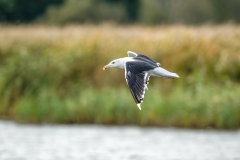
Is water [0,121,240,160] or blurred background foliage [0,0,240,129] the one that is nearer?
water [0,121,240,160]

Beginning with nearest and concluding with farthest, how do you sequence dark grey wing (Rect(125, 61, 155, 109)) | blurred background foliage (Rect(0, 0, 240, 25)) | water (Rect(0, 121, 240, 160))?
1. dark grey wing (Rect(125, 61, 155, 109))
2. water (Rect(0, 121, 240, 160))
3. blurred background foliage (Rect(0, 0, 240, 25))

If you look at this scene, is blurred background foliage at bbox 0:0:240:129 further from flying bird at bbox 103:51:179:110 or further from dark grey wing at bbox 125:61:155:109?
dark grey wing at bbox 125:61:155:109

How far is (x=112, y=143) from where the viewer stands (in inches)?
568

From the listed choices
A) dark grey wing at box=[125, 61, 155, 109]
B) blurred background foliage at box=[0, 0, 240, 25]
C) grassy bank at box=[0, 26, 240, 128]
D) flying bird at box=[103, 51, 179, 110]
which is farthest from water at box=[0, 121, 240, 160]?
blurred background foliage at box=[0, 0, 240, 25]

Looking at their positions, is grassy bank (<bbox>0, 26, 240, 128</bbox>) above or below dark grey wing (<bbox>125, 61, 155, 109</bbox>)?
below

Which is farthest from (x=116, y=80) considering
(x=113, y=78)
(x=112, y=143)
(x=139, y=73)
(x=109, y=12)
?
(x=109, y=12)

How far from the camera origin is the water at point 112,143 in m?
13.3

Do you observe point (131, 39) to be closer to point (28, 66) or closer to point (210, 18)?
point (28, 66)

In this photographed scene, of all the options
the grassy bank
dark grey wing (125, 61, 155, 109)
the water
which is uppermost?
dark grey wing (125, 61, 155, 109)

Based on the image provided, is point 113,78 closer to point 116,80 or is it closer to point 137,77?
point 116,80

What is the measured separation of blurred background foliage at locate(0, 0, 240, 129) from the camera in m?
14.9

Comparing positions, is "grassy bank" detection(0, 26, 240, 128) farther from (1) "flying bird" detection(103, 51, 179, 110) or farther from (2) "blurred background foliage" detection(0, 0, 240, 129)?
(1) "flying bird" detection(103, 51, 179, 110)

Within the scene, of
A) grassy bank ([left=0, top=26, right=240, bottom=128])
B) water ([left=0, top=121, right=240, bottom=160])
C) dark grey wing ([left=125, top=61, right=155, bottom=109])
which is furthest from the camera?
grassy bank ([left=0, top=26, right=240, bottom=128])

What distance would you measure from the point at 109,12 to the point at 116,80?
1678 centimetres
